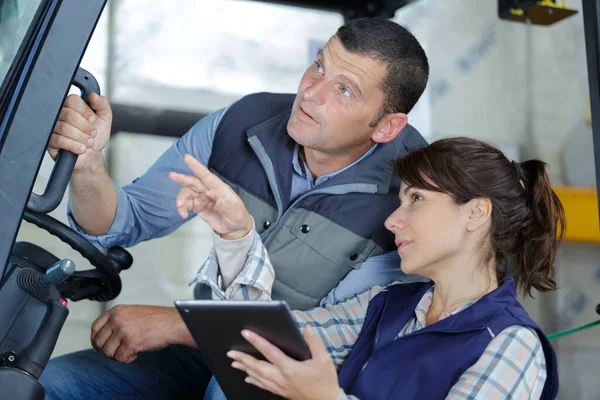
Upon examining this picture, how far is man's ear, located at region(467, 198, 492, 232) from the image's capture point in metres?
1.62

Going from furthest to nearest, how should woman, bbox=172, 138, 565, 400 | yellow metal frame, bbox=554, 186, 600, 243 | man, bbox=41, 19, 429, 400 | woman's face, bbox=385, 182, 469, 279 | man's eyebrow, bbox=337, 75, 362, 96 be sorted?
yellow metal frame, bbox=554, 186, 600, 243 < man's eyebrow, bbox=337, 75, 362, 96 < man, bbox=41, 19, 429, 400 < woman's face, bbox=385, 182, 469, 279 < woman, bbox=172, 138, 565, 400

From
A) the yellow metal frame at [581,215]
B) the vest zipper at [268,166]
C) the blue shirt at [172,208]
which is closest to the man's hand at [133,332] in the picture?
the blue shirt at [172,208]

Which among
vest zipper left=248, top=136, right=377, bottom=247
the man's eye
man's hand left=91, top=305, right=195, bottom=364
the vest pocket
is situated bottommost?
man's hand left=91, top=305, right=195, bottom=364

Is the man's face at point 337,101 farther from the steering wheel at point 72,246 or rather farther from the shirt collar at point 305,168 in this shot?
the steering wheel at point 72,246

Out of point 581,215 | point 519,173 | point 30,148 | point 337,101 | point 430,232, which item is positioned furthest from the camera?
point 581,215

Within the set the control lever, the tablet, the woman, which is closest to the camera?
the tablet

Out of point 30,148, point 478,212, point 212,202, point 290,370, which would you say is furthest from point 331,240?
point 30,148

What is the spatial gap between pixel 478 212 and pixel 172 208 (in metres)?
0.80

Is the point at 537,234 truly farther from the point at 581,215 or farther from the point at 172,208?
the point at 581,215

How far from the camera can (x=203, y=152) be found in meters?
2.14

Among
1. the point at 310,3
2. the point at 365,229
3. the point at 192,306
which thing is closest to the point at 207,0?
the point at 310,3

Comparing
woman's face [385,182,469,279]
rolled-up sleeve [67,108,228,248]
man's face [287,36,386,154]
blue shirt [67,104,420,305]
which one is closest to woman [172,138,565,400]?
woman's face [385,182,469,279]

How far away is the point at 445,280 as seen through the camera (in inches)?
64.3

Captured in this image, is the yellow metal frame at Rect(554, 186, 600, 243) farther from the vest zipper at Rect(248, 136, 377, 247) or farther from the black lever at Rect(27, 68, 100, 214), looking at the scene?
the black lever at Rect(27, 68, 100, 214)
